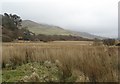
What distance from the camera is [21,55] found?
11938mm

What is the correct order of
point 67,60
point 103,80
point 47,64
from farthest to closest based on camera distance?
point 47,64, point 67,60, point 103,80

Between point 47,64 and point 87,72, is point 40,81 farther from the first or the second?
point 47,64

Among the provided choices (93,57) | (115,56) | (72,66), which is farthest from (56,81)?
(115,56)

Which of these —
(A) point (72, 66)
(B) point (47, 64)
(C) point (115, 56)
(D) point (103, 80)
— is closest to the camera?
(D) point (103, 80)

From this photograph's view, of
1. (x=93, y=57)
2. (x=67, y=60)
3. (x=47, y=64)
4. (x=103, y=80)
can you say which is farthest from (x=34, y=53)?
(x=103, y=80)

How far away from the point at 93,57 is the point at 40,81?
7.32 ft

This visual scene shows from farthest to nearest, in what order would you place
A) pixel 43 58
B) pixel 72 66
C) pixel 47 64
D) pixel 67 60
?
pixel 43 58 < pixel 47 64 < pixel 67 60 < pixel 72 66

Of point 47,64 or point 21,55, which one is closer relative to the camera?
point 47,64

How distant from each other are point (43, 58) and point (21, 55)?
111cm

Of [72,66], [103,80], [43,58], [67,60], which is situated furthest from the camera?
[43,58]

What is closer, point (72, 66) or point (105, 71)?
point (105, 71)

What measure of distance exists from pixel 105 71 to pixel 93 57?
55.7 inches

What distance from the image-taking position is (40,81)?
21.0 feet

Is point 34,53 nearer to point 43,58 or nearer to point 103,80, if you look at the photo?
point 43,58
